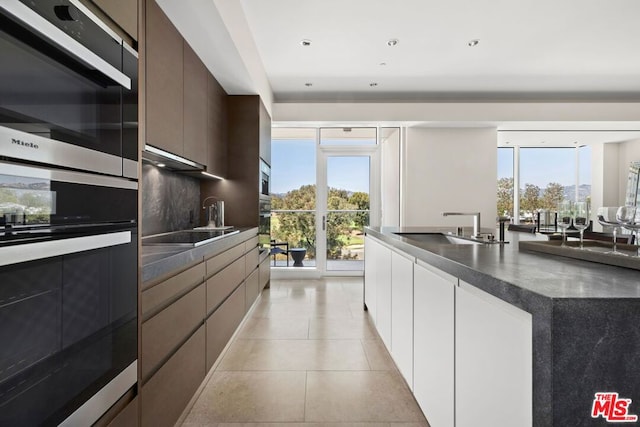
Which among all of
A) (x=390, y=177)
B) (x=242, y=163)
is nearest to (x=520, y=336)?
(x=242, y=163)

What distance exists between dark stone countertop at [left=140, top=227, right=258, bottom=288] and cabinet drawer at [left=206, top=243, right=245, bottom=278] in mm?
44

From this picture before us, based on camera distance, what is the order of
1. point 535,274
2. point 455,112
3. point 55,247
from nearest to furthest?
point 55,247 → point 535,274 → point 455,112

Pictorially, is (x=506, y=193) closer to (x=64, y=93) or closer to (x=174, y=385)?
(x=174, y=385)

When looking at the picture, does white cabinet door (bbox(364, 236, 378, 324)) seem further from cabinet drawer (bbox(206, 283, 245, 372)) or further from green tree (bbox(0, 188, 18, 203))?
green tree (bbox(0, 188, 18, 203))

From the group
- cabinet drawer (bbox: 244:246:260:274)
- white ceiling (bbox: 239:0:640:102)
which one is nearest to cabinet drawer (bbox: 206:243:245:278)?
cabinet drawer (bbox: 244:246:260:274)

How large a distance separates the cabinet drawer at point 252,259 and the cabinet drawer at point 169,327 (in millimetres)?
1325

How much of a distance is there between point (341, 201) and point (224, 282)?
3.39m

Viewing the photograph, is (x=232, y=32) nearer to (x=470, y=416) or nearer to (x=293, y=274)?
(x=470, y=416)

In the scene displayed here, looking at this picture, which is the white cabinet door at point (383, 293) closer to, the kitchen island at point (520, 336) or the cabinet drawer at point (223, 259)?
the kitchen island at point (520, 336)

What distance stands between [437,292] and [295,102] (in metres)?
4.24

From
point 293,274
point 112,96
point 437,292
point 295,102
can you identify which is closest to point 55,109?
point 112,96

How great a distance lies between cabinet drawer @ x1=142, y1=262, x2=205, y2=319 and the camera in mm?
1315

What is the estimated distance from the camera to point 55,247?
83cm

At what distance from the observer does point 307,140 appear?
18.2ft
